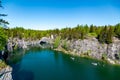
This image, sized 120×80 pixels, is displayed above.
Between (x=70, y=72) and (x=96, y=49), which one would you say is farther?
(x=96, y=49)

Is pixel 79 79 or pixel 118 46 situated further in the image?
pixel 118 46

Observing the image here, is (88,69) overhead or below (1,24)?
below

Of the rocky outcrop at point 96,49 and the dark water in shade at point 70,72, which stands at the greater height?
the rocky outcrop at point 96,49

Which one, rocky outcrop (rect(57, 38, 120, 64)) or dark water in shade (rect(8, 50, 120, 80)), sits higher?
rocky outcrop (rect(57, 38, 120, 64))

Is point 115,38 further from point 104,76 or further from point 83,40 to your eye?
point 104,76

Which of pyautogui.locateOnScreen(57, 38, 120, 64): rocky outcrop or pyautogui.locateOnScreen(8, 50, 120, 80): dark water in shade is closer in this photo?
pyautogui.locateOnScreen(8, 50, 120, 80): dark water in shade

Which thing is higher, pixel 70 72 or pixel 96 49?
pixel 96 49

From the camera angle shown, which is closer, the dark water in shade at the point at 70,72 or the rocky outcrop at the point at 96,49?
the dark water in shade at the point at 70,72

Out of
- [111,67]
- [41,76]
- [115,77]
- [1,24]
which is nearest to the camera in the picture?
[1,24]

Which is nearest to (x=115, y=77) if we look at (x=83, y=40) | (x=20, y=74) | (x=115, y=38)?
(x=20, y=74)

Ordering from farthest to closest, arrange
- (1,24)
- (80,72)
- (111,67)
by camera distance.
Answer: (111,67) → (80,72) → (1,24)
